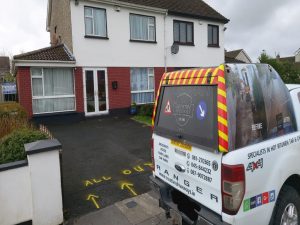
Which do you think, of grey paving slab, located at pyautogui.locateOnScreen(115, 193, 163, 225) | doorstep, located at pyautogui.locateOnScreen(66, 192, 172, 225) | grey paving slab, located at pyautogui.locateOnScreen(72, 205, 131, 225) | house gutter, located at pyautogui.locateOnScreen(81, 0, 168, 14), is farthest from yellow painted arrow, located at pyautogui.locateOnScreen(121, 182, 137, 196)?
house gutter, located at pyautogui.locateOnScreen(81, 0, 168, 14)

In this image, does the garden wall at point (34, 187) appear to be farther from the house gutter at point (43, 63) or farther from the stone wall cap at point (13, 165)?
the house gutter at point (43, 63)

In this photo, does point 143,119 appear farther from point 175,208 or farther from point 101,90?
point 175,208

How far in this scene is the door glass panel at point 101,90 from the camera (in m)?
13.3

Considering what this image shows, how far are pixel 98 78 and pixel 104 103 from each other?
132 cm

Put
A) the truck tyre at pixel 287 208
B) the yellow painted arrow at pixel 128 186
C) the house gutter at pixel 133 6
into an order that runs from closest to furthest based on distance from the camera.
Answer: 1. the truck tyre at pixel 287 208
2. the yellow painted arrow at pixel 128 186
3. the house gutter at pixel 133 6

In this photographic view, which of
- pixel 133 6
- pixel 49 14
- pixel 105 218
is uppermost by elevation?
pixel 49 14

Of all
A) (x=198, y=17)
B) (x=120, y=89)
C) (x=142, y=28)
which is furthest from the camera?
(x=198, y=17)

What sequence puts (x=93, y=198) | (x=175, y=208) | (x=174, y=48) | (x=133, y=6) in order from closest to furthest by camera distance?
1. (x=175, y=208)
2. (x=93, y=198)
3. (x=133, y=6)
4. (x=174, y=48)

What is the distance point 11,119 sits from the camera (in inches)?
279

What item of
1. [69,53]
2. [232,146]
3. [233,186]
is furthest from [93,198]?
[69,53]

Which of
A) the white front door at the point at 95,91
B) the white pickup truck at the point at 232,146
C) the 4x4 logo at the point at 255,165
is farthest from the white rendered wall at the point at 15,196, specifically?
the white front door at the point at 95,91

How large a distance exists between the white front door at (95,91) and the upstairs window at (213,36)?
314 inches

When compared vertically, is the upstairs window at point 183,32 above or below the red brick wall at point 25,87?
above

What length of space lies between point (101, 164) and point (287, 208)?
14.7 ft
